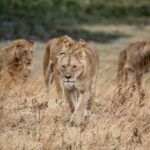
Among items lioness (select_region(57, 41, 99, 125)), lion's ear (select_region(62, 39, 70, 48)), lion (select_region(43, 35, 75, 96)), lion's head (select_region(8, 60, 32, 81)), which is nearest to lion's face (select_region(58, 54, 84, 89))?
lioness (select_region(57, 41, 99, 125))

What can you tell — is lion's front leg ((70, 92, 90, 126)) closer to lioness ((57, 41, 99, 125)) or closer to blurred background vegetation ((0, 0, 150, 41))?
lioness ((57, 41, 99, 125))

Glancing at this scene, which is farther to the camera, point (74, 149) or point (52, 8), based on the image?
point (52, 8)

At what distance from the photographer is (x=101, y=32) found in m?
34.3

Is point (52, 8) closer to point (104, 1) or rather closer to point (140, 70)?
point (104, 1)

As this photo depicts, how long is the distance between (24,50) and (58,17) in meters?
20.2

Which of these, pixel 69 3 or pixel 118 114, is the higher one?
pixel 69 3

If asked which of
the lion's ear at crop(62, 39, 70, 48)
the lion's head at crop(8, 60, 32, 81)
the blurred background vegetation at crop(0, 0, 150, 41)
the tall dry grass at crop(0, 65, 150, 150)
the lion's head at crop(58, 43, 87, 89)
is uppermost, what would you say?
the blurred background vegetation at crop(0, 0, 150, 41)

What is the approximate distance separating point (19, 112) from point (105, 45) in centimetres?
1893

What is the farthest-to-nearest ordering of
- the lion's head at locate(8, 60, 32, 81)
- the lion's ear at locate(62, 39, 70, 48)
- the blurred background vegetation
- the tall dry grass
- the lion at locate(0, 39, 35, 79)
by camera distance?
the blurred background vegetation, the lion at locate(0, 39, 35, 79), the lion's head at locate(8, 60, 32, 81), the lion's ear at locate(62, 39, 70, 48), the tall dry grass

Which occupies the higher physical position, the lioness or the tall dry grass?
the lioness

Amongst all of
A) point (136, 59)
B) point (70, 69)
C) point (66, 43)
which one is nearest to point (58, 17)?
point (136, 59)

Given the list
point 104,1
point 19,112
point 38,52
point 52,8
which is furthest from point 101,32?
point 19,112

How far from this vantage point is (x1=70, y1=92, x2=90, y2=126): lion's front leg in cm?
1141

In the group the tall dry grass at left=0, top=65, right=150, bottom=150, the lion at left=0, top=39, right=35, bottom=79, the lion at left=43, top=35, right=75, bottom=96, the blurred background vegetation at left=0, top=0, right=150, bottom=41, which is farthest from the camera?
the blurred background vegetation at left=0, top=0, right=150, bottom=41
